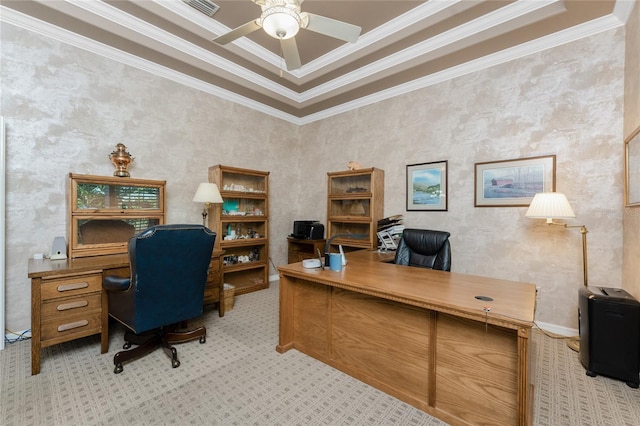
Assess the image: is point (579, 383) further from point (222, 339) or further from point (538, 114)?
point (222, 339)

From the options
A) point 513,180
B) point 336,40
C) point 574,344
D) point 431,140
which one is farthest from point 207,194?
point 574,344

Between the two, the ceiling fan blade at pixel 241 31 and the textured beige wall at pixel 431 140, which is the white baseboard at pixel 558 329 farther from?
the ceiling fan blade at pixel 241 31

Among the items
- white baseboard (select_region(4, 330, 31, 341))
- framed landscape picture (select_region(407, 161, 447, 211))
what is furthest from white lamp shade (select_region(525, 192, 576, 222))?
white baseboard (select_region(4, 330, 31, 341))

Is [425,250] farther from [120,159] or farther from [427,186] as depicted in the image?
[120,159]

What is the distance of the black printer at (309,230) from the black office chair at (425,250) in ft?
5.53

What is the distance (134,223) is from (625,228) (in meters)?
4.80

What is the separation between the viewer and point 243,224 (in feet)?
13.9

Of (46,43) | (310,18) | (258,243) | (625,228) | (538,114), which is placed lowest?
(258,243)

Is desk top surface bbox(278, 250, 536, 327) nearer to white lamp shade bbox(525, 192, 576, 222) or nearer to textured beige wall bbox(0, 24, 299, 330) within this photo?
white lamp shade bbox(525, 192, 576, 222)

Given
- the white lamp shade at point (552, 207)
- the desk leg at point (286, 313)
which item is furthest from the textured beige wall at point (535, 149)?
the desk leg at point (286, 313)

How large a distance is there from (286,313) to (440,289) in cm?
129

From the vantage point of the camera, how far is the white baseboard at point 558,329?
262 cm

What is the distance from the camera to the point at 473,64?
3.17 metres

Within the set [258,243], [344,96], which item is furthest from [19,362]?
[344,96]
